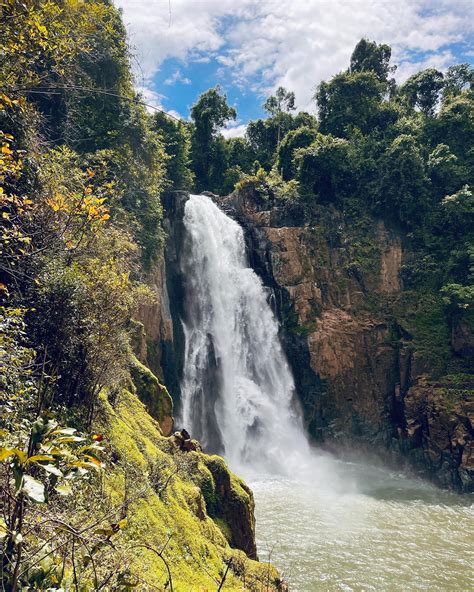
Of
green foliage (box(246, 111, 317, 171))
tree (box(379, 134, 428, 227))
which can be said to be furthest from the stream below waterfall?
green foliage (box(246, 111, 317, 171))

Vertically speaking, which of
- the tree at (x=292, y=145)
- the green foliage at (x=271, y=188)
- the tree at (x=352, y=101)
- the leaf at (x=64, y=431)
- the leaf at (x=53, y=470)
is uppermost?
the tree at (x=352, y=101)

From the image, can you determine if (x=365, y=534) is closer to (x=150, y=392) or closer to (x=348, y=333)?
(x=150, y=392)

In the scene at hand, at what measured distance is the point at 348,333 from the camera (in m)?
20.9

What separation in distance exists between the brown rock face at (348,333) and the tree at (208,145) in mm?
10196

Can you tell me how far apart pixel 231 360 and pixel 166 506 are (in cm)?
1341

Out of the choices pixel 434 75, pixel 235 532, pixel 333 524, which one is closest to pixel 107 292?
pixel 235 532

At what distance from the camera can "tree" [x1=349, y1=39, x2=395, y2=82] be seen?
99.6 ft

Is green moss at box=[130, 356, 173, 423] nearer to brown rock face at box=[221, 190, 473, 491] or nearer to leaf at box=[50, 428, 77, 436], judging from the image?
leaf at box=[50, 428, 77, 436]

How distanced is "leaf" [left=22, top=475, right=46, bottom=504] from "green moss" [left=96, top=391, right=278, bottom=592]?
2.47 m

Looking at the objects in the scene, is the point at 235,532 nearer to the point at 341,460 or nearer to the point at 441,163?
the point at 341,460

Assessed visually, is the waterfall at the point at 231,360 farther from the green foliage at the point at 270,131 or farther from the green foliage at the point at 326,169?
the green foliage at the point at 270,131

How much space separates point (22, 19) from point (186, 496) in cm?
669

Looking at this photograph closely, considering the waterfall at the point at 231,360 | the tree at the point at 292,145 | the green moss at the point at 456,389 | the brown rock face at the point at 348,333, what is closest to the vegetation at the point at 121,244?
the tree at the point at 292,145

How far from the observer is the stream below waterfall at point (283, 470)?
1037cm
